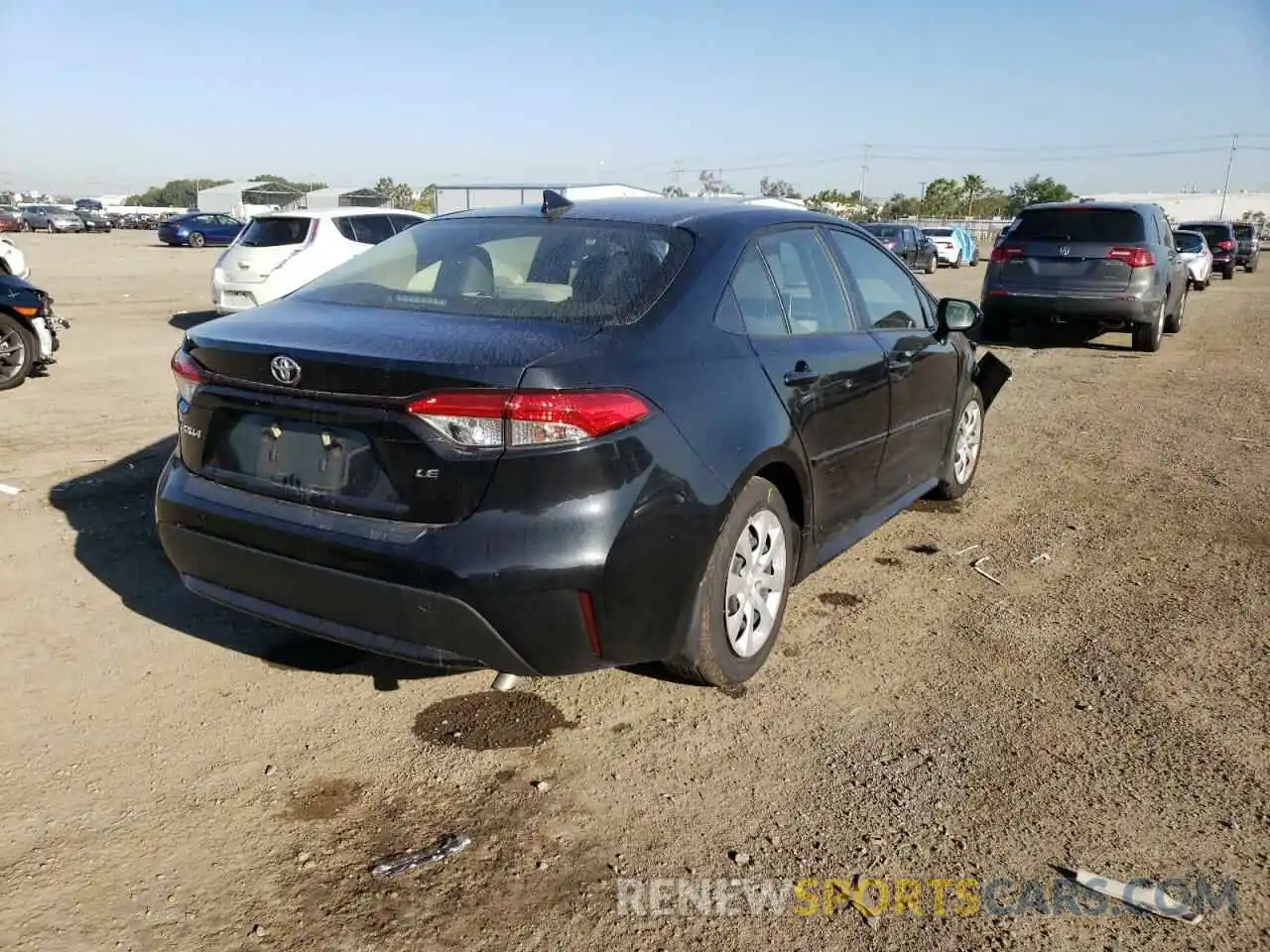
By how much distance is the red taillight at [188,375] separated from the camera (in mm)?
3141

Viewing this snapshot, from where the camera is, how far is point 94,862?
2.57 metres

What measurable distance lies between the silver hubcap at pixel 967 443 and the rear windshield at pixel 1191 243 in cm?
1924

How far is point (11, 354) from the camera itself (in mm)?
8625

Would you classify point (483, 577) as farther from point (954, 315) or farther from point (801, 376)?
point (954, 315)

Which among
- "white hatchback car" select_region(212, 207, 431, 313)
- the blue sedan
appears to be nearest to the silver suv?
the blue sedan

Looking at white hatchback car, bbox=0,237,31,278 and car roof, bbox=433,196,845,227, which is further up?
car roof, bbox=433,196,845,227

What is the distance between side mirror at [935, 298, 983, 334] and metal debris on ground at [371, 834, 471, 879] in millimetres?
3429

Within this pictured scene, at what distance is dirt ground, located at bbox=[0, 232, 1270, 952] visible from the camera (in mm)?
2408

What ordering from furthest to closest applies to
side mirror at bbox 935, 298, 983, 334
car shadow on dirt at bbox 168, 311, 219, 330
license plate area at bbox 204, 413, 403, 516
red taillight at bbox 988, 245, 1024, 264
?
car shadow on dirt at bbox 168, 311, 219, 330 < red taillight at bbox 988, 245, 1024, 264 < side mirror at bbox 935, 298, 983, 334 < license plate area at bbox 204, 413, 403, 516

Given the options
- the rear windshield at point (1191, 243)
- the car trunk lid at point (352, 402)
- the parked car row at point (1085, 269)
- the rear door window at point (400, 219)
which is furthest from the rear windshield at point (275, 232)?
the rear windshield at point (1191, 243)

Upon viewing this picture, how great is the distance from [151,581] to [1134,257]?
34.7ft

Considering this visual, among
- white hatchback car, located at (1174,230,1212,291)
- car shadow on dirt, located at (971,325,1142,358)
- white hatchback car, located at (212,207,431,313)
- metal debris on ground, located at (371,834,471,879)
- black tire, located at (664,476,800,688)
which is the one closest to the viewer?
metal debris on ground, located at (371,834,471,879)

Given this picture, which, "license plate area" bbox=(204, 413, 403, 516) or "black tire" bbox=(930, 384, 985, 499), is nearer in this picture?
"license plate area" bbox=(204, 413, 403, 516)

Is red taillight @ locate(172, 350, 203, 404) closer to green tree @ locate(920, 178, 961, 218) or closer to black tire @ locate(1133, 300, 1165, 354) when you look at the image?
black tire @ locate(1133, 300, 1165, 354)
